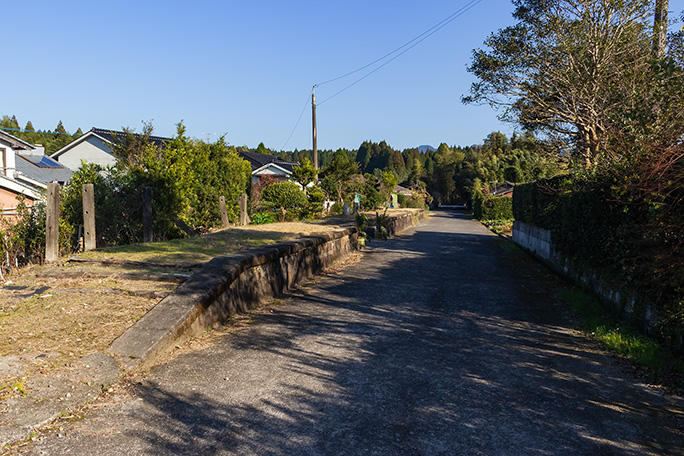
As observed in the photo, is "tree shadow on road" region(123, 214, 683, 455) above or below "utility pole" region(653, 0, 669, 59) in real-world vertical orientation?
below

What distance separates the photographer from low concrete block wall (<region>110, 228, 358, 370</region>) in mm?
4629

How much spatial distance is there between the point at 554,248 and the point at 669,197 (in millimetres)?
6784

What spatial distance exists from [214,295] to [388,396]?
108 inches

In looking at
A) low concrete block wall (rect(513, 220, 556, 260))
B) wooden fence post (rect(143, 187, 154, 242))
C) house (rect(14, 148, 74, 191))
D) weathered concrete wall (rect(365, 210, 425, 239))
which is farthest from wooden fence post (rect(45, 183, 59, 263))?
house (rect(14, 148, 74, 191))

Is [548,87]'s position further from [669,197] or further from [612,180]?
[669,197]

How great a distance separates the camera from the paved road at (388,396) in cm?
321

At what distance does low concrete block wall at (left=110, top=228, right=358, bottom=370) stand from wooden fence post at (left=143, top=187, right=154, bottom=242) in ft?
10.7

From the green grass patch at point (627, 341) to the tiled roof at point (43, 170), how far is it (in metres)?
25.9

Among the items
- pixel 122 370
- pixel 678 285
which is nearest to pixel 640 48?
pixel 678 285

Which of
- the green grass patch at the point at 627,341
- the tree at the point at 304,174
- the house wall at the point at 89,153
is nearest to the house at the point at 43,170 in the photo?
the house wall at the point at 89,153

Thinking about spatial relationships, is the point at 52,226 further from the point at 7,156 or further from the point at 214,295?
the point at 7,156

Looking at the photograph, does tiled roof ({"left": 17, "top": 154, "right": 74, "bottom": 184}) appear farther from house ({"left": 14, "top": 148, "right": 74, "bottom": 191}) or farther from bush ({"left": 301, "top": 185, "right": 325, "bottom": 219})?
bush ({"left": 301, "top": 185, "right": 325, "bottom": 219})

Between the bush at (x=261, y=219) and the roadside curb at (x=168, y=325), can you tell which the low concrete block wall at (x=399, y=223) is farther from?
the roadside curb at (x=168, y=325)

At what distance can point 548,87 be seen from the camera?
45.6 ft
